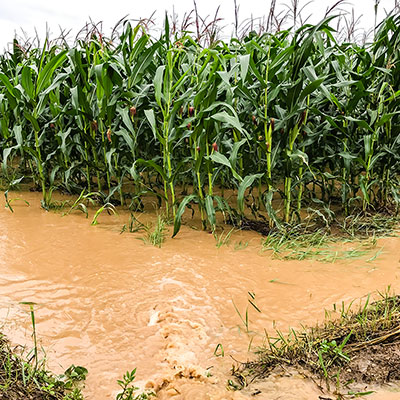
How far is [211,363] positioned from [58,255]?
138cm

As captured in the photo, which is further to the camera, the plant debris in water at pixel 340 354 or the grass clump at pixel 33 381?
the plant debris in water at pixel 340 354

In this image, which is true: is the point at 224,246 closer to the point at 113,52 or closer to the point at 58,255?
the point at 58,255

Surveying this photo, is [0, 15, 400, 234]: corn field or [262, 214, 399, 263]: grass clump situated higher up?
[0, 15, 400, 234]: corn field

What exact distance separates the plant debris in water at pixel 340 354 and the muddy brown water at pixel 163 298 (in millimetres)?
60

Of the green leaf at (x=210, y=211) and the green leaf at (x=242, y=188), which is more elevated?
the green leaf at (x=242, y=188)

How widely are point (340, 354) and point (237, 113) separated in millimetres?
2193

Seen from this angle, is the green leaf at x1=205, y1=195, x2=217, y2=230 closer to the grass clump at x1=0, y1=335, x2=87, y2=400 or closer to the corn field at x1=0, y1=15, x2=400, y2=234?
the corn field at x1=0, y1=15, x2=400, y2=234

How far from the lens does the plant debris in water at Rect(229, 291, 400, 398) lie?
149 centimetres

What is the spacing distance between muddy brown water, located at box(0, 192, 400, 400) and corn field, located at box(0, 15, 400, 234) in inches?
19.6

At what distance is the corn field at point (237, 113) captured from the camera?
2879 mm

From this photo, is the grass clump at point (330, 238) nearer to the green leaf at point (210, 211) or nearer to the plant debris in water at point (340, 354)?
the green leaf at point (210, 211)

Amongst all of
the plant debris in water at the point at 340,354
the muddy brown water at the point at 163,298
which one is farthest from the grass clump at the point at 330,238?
the plant debris in water at the point at 340,354

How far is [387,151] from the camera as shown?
3.26 meters

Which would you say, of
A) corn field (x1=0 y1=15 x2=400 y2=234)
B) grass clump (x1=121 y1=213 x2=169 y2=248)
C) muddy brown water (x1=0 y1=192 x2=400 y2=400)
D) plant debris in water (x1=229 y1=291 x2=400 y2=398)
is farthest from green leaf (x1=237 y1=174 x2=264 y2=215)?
plant debris in water (x1=229 y1=291 x2=400 y2=398)
